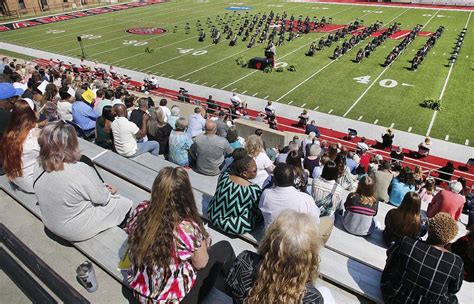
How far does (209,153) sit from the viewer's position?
6.20m

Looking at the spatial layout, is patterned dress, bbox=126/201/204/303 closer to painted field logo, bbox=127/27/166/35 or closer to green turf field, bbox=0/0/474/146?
green turf field, bbox=0/0/474/146

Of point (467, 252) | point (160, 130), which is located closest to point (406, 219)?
point (467, 252)

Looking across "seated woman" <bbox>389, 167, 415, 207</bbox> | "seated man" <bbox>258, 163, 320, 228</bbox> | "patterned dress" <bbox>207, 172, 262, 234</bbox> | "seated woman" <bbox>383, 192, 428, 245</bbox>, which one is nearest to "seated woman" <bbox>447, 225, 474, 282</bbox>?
"seated woman" <bbox>383, 192, 428, 245</bbox>

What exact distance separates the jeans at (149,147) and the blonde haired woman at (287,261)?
4.96m

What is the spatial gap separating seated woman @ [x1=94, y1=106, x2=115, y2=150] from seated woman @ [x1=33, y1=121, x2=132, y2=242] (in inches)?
129

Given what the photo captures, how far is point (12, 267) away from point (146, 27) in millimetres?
40790

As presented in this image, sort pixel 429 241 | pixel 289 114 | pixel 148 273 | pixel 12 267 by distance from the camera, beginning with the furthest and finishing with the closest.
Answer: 1. pixel 289 114
2. pixel 429 241
3. pixel 148 273
4. pixel 12 267

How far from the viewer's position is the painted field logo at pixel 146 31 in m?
35.8

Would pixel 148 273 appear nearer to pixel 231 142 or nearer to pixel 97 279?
pixel 97 279

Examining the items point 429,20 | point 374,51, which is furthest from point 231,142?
point 429,20

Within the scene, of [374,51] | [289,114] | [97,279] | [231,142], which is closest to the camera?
[97,279]

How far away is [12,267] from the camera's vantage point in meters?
1.73

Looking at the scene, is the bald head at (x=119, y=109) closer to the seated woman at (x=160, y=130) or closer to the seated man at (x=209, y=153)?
the seated woman at (x=160, y=130)

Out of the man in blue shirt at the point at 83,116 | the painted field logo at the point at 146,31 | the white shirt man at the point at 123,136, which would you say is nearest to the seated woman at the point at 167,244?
the white shirt man at the point at 123,136
